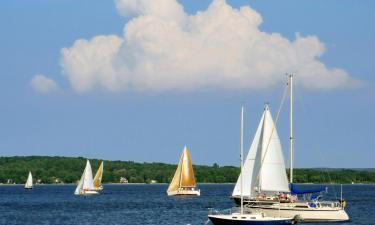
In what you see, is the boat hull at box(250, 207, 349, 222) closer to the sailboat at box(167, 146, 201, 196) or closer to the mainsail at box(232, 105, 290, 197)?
the mainsail at box(232, 105, 290, 197)

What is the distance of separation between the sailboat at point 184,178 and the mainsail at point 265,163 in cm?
5923

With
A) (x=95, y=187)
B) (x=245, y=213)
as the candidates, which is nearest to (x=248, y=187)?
(x=245, y=213)

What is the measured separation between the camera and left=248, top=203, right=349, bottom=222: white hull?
79.2 m

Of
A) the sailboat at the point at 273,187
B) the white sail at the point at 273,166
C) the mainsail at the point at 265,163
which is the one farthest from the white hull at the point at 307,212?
the mainsail at the point at 265,163

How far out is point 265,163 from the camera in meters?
85.6

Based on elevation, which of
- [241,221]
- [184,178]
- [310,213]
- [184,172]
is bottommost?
[241,221]

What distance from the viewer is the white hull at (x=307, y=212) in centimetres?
7925

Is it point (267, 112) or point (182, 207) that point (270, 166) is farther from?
point (182, 207)

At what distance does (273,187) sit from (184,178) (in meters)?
67.8

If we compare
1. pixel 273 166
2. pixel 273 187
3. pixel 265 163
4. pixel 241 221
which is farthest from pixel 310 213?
pixel 241 221

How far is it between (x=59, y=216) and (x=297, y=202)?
3369 cm

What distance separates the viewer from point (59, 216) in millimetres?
103062

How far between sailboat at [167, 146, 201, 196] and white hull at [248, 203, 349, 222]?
225 feet

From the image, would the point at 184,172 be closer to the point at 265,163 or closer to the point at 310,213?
the point at 265,163
